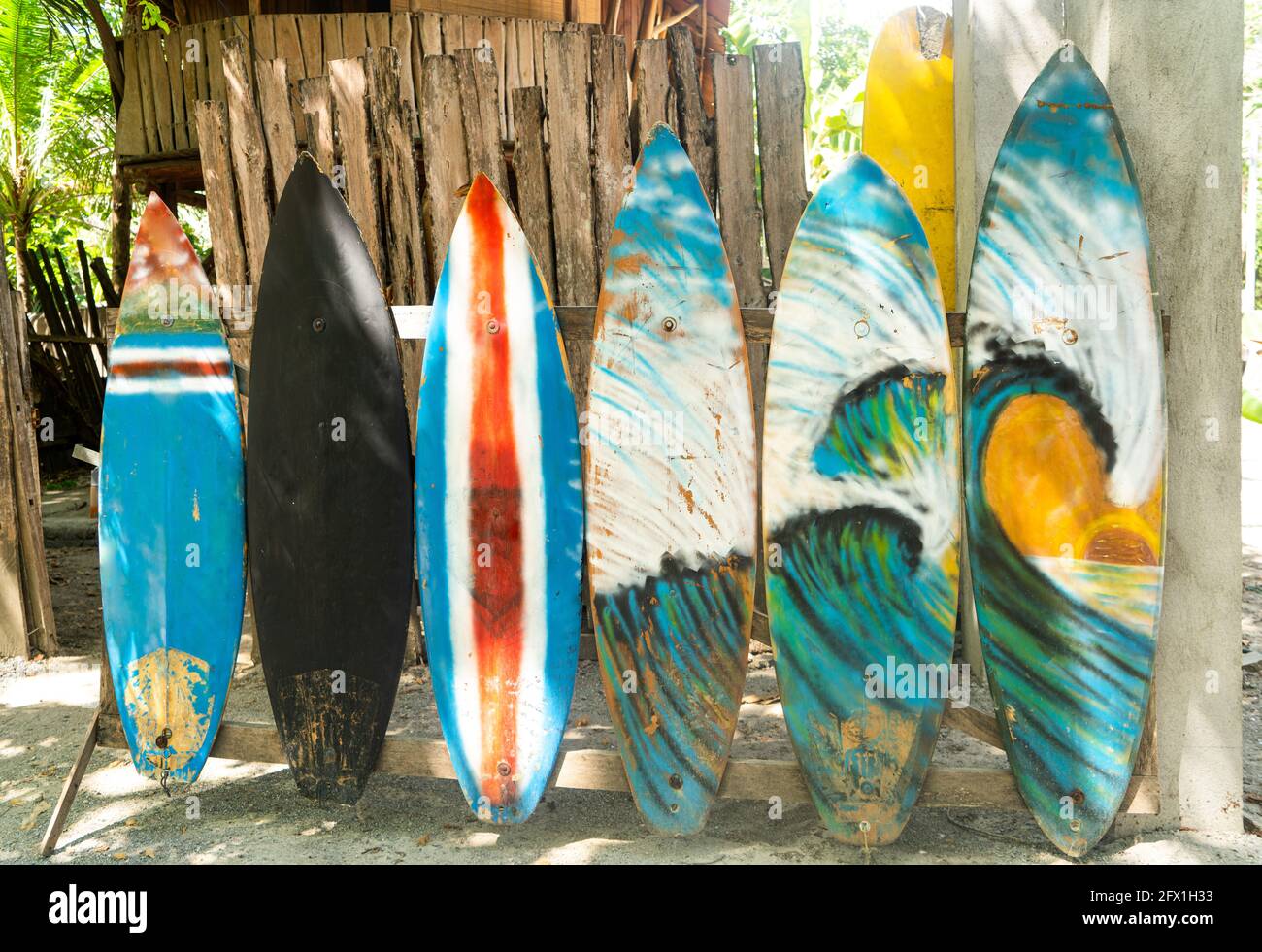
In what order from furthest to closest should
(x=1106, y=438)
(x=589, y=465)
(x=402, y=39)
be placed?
(x=402, y=39), (x=589, y=465), (x=1106, y=438)

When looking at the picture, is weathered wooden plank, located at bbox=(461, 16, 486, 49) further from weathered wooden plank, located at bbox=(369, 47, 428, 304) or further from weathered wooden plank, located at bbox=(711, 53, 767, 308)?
weathered wooden plank, located at bbox=(711, 53, 767, 308)

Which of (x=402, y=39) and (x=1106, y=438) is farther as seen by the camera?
(x=402, y=39)

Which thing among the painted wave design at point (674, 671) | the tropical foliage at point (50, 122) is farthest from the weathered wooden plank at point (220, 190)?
the tropical foliage at point (50, 122)

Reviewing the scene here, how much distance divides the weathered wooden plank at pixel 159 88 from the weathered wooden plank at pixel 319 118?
2.80 m

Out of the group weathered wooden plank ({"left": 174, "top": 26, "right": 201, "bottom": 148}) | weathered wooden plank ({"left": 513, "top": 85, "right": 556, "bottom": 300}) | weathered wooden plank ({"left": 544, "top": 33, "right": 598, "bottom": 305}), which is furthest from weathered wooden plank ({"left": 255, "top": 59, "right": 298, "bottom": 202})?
weathered wooden plank ({"left": 174, "top": 26, "right": 201, "bottom": 148})

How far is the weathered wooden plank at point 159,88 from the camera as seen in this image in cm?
589

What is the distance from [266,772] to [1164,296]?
2910 mm

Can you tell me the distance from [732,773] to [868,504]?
77cm

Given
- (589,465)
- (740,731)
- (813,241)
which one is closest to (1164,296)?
(813,241)

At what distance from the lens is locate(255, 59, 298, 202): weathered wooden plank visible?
365 cm

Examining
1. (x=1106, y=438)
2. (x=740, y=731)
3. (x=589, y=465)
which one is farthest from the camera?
(x=740, y=731)

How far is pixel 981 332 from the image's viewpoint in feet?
8.15

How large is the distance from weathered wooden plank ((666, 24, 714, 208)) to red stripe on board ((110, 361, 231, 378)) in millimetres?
1749

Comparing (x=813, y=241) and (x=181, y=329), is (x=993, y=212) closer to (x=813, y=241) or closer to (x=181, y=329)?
(x=813, y=241)
